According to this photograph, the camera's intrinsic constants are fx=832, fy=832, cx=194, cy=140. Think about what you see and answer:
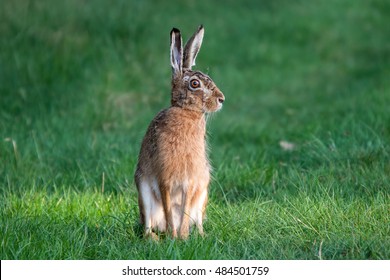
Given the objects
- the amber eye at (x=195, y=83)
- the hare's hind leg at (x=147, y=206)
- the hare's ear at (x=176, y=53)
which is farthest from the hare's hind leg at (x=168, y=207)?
the hare's ear at (x=176, y=53)

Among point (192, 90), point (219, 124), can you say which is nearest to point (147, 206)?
point (192, 90)

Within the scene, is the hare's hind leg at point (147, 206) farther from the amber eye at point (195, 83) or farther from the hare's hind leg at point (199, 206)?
the amber eye at point (195, 83)

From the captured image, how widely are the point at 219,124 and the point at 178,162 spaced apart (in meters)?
4.59

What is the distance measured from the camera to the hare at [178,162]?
5422mm

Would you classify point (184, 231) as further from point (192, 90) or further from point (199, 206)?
point (192, 90)

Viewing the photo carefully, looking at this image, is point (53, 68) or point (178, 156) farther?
point (53, 68)

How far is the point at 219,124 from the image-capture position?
32.7 ft

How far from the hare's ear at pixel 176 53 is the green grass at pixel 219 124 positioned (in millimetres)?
568

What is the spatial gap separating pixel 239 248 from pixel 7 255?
4.73ft

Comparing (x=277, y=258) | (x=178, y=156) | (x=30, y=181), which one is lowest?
(x=30, y=181)
